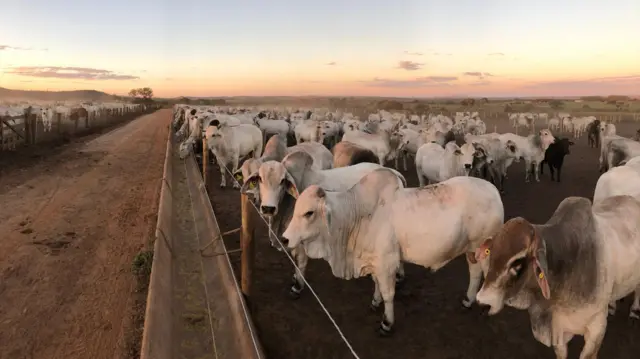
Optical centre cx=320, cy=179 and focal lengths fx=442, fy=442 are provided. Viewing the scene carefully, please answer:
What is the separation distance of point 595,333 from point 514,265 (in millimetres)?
1176

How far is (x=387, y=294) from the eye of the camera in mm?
5238

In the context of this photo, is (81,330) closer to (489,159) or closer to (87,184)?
(87,184)

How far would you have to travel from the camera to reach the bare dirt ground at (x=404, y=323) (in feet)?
16.3

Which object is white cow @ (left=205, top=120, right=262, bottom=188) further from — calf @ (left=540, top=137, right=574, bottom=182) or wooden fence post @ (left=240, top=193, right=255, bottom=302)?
calf @ (left=540, top=137, right=574, bottom=182)

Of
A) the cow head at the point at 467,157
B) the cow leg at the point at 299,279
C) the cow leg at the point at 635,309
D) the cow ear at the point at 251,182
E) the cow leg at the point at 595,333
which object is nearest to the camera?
the cow leg at the point at 595,333

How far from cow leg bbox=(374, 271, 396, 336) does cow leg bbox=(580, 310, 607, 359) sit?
1991 millimetres

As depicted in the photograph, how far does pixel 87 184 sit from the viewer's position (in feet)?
43.2

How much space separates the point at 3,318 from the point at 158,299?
184 cm

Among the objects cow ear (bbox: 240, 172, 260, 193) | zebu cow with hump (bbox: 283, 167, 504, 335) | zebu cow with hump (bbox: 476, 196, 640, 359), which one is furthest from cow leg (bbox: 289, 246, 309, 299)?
zebu cow with hump (bbox: 476, 196, 640, 359)

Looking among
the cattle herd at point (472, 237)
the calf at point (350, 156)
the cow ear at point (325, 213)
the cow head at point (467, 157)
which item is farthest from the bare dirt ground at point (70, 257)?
the cow head at point (467, 157)

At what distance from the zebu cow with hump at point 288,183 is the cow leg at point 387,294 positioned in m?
1.09

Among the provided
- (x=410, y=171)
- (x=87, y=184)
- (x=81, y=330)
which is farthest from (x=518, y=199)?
(x=87, y=184)

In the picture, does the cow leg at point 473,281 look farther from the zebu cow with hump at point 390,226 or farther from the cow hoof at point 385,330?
the cow hoof at point 385,330

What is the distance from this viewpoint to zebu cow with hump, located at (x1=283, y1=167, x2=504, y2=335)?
17.1 ft
